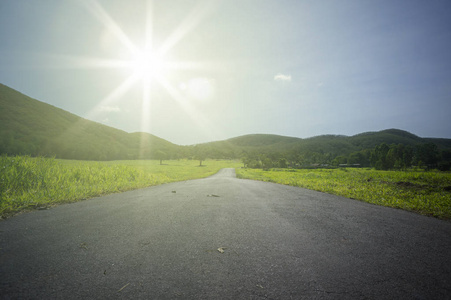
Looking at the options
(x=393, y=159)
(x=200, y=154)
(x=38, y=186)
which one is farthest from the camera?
(x=200, y=154)

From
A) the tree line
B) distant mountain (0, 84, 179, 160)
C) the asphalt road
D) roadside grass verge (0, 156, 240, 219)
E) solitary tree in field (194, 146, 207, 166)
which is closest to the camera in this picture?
the asphalt road

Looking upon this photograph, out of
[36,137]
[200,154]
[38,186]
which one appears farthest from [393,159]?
[36,137]

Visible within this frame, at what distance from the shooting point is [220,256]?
3557 millimetres

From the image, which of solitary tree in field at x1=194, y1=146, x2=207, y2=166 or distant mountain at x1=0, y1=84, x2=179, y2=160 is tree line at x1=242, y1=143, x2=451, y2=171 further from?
distant mountain at x1=0, y1=84, x2=179, y2=160

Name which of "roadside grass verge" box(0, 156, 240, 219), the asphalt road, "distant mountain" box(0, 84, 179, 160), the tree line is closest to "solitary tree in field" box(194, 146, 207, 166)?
the tree line

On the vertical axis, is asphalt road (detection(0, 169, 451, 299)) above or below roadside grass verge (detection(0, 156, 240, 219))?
below

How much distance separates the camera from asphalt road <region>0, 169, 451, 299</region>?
8.51 ft

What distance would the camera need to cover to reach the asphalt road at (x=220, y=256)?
8.51 ft

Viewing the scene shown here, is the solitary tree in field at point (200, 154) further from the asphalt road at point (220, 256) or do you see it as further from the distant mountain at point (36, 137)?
the asphalt road at point (220, 256)

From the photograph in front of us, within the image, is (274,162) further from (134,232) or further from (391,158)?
(134,232)

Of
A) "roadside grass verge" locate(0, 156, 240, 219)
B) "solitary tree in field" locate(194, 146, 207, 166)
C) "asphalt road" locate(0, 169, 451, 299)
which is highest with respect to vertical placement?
"solitary tree in field" locate(194, 146, 207, 166)

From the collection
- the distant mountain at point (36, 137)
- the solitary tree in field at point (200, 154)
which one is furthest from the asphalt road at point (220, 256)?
the solitary tree in field at point (200, 154)

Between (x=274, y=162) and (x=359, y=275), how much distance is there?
86.1m

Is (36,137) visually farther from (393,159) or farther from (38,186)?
(393,159)
